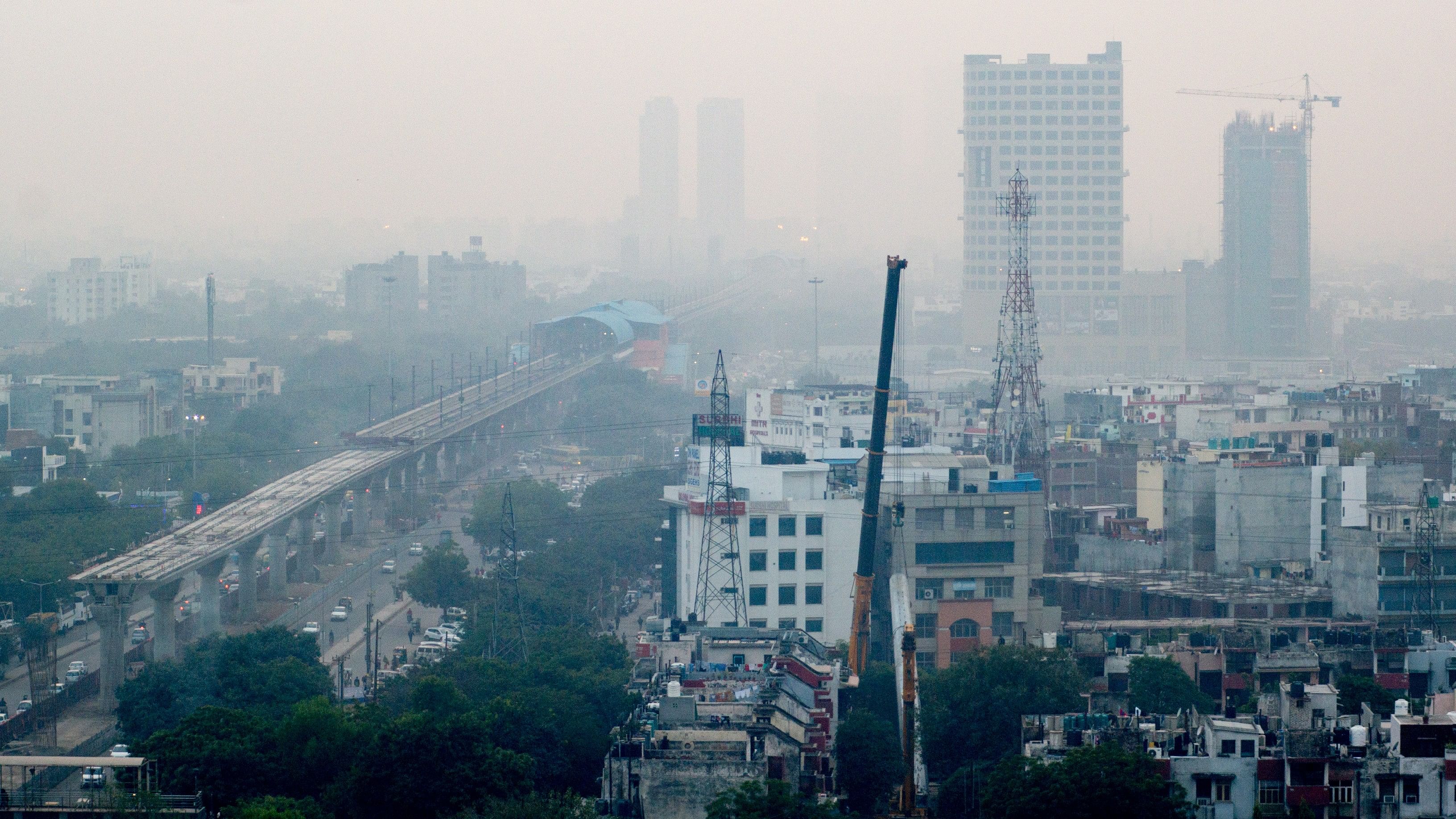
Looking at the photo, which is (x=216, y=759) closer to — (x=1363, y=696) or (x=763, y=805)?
(x=763, y=805)

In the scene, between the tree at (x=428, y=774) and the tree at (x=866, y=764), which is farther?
the tree at (x=866, y=764)

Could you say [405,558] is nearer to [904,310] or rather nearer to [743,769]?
[743,769]

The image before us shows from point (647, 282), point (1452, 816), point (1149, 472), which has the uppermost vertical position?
point (647, 282)

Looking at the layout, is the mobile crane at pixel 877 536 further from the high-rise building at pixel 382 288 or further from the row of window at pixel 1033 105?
the high-rise building at pixel 382 288

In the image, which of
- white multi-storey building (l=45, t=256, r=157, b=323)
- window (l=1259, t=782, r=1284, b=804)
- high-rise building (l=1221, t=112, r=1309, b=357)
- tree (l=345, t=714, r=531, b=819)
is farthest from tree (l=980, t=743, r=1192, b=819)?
white multi-storey building (l=45, t=256, r=157, b=323)

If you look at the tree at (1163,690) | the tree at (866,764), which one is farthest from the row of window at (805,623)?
the tree at (866,764)

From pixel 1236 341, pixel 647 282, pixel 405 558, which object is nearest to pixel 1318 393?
pixel 405 558
